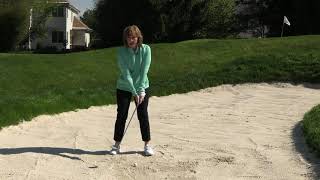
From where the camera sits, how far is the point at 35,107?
12.1 m

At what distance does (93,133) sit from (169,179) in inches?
126

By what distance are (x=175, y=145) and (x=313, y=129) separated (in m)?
2.10

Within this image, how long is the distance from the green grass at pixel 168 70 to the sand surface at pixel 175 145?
1569mm

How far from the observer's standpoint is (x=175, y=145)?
9328 millimetres

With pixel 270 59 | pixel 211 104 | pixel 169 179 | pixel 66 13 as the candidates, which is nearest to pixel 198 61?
pixel 270 59

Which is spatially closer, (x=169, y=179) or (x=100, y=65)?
(x=169, y=179)

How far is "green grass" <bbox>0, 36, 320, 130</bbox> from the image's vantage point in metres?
15.2

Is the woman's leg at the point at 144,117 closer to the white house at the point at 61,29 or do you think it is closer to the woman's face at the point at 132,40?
the woman's face at the point at 132,40

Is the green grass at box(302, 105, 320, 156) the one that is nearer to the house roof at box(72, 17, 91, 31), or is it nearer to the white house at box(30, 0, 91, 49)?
the white house at box(30, 0, 91, 49)

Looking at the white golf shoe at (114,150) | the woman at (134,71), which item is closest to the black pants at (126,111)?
the woman at (134,71)

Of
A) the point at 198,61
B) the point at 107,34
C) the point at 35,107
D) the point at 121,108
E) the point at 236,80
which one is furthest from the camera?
the point at 107,34

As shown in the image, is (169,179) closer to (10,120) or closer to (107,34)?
(10,120)

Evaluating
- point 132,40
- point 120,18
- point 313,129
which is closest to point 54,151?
point 132,40

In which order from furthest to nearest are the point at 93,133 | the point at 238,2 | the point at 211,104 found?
the point at 238,2 → the point at 211,104 → the point at 93,133
